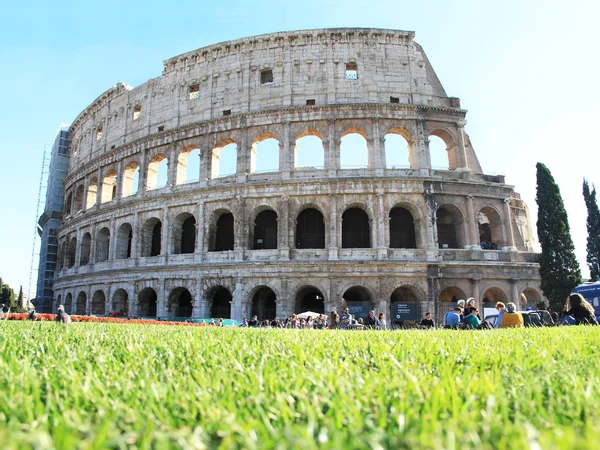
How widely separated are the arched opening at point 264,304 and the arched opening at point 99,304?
11229 millimetres

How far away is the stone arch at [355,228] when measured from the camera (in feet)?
79.4

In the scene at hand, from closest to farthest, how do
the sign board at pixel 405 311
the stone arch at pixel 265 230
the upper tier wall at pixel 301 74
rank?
the sign board at pixel 405 311 → the stone arch at pixel 265 230 → the upper tier wall at pixel 301 74

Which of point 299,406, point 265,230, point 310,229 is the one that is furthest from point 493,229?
point 299,406

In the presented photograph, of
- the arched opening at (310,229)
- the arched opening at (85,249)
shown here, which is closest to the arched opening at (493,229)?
the arched opening at (310,229)

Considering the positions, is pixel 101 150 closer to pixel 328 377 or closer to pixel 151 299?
pixel 151 299

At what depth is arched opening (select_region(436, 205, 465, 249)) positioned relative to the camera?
77.7 ft

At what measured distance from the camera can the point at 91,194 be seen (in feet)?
107

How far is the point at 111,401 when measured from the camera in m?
1.83

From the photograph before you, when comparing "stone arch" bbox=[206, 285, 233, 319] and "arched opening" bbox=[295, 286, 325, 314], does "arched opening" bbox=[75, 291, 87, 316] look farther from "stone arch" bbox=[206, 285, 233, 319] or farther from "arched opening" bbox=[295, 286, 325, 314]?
"arched opening" bbox=[295, 286, 325, 314]

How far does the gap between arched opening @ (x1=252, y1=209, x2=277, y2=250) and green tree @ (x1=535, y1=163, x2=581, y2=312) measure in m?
15.3

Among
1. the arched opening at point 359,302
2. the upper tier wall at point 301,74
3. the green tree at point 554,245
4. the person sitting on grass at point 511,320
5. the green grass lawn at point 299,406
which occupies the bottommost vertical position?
the green grass lawn at point 299,406

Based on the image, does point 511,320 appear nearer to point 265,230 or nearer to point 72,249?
point 265,230

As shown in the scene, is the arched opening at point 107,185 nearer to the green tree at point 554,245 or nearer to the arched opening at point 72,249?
the arched opening at point 72,249

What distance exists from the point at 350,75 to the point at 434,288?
45.7 feet
